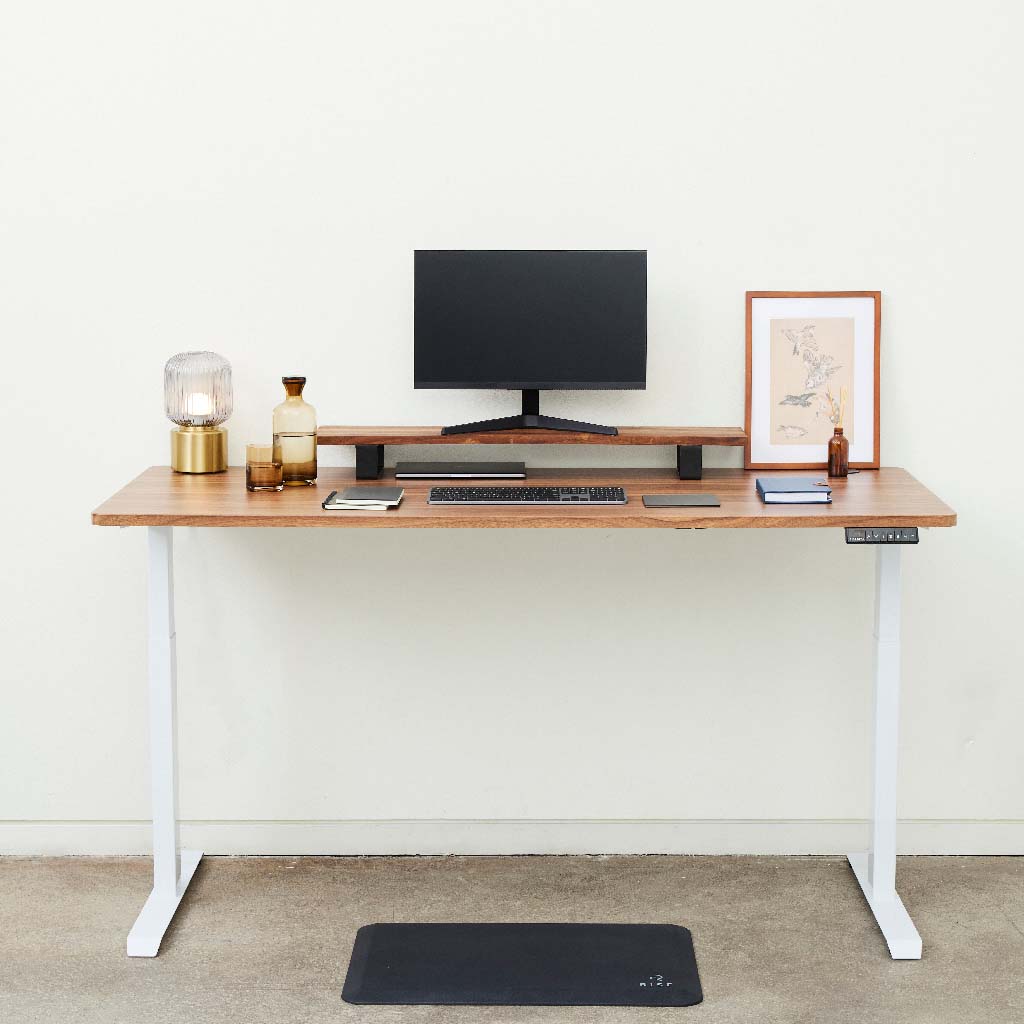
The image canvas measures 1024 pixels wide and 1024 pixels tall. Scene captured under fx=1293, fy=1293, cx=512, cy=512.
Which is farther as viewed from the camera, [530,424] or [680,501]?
[530,424]

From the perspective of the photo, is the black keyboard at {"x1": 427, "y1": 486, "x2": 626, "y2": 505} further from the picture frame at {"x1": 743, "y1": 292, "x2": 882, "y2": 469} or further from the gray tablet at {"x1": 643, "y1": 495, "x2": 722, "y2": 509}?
the picture frame at {"x1": 743, "y1": 292, "x2": 882, "y2": 469}

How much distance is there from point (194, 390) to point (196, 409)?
45 millimetres

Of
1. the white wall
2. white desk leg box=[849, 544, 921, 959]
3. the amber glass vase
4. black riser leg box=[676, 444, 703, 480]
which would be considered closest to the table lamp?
the white wall

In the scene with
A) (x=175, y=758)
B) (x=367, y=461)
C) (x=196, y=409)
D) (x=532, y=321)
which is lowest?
(x=175, y=758)

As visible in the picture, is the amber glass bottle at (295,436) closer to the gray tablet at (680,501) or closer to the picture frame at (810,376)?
the gray tablet at (680,501)

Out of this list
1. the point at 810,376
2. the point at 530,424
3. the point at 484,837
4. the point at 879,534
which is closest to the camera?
the point at 879,534

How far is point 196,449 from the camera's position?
9.89 ft

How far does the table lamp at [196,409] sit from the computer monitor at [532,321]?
48 centimetres

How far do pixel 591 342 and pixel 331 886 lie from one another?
146 cm

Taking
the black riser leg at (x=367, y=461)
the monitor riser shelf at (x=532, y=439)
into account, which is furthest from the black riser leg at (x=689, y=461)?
the black riser leg at (x=367, y=461)

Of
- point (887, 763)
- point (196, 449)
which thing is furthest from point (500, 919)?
point (196, 449)

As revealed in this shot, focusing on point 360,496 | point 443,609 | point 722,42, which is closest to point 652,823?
point 443,609

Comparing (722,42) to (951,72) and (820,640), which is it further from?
(820,640)

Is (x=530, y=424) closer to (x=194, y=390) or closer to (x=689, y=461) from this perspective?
(x=689, y=461)
